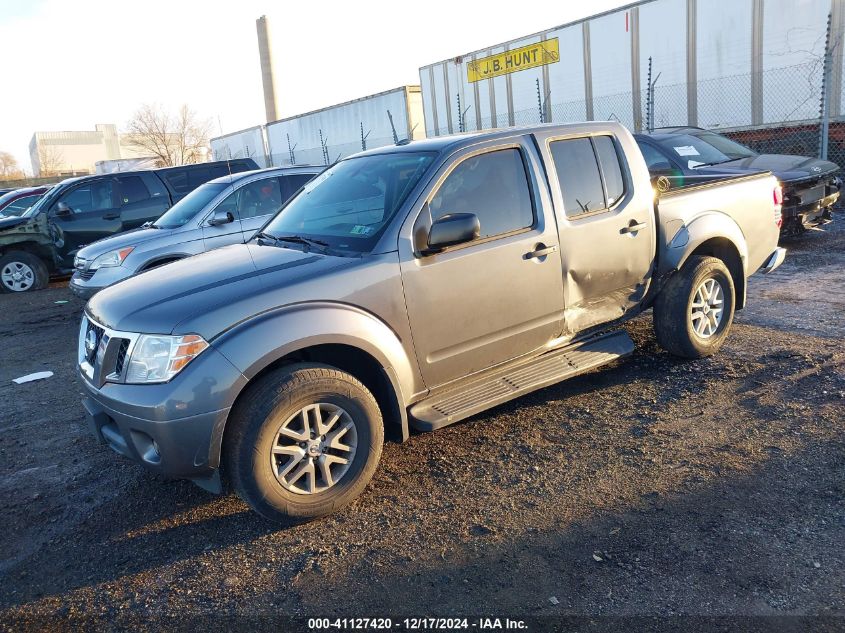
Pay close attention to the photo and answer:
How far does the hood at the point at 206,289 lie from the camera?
338 cm

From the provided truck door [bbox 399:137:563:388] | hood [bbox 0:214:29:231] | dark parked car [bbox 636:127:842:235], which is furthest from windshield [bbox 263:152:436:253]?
hood [bbox 0:214:29:231]

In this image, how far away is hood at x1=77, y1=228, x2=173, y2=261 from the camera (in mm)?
8359

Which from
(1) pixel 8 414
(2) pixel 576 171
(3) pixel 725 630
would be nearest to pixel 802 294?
(2) pixel 576 171

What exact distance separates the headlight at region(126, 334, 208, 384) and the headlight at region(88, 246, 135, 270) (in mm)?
5294

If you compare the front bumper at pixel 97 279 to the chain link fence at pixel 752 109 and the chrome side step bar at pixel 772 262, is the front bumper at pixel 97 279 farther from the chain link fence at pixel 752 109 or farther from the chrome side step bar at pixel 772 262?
the chain link fence at pixel 752 109

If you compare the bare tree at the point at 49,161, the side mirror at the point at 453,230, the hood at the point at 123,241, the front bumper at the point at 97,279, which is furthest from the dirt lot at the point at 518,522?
the bare tree at the point at 49,161

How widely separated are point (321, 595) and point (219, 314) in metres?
1.38

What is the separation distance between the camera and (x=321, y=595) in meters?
3.01

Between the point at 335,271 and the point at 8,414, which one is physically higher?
the point at 335,271

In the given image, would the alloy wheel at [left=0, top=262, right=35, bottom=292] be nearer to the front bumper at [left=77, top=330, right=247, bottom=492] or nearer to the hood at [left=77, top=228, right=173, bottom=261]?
the hood at [left=77, top=228, right=173, bottom=261]

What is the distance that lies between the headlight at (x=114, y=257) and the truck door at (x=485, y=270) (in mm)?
5464

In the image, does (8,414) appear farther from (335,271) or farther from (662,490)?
(662,490)

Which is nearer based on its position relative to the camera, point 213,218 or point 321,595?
point 321,595

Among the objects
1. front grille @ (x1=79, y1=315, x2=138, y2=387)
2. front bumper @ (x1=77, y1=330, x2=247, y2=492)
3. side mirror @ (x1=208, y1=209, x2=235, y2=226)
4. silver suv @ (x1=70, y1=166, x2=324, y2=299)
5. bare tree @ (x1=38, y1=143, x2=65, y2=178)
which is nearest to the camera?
front bumper @ (x1=77, y1=330, x2=247, y2=492)
